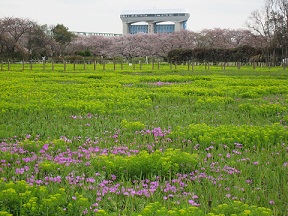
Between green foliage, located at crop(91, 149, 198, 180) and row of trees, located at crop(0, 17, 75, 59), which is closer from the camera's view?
green foliage, located at crop(91, 149, 198, 180)

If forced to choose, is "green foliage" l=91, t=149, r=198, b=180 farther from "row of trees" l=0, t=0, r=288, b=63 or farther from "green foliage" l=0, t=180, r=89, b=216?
"row of trees" l=0, t=0, r=288, b=63

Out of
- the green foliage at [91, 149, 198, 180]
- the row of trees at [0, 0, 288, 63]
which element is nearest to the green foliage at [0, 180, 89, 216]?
the green foliage at [91, 149, 198, 180]

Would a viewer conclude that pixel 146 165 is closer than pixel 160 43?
Yes

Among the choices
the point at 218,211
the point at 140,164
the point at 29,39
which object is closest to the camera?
the point at 218,211

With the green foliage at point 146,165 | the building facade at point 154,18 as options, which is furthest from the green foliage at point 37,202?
the building facade at point 154,18

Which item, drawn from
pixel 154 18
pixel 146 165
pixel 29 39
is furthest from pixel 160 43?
A: pixel 146 165

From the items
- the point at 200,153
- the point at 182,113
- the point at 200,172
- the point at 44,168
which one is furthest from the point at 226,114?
the point at 44,168

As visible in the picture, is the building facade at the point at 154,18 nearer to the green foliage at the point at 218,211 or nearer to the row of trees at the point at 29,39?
the row of trees at the point at 29,39

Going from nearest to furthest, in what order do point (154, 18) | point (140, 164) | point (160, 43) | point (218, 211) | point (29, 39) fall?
point (218, 211)
point (140, 164)
point (29, 39)
point (160, 43)
point (154, 18)

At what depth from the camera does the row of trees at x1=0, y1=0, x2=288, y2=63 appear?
238ft

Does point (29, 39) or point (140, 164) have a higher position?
point (29, 39)

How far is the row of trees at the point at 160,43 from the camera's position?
7240 centimetres

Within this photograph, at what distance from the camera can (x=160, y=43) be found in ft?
361

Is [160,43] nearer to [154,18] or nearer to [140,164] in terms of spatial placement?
[154,18]
